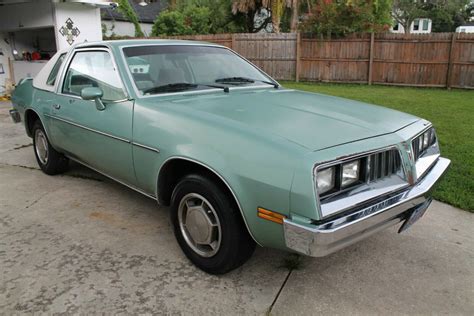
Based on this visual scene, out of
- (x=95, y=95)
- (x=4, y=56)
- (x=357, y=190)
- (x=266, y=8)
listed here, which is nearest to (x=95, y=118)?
(x=95, y=95)

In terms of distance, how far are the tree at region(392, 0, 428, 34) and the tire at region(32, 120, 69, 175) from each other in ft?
153

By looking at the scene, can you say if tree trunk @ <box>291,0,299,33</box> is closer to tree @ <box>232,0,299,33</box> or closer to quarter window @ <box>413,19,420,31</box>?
tree @ <box>232,0,299,33</box>

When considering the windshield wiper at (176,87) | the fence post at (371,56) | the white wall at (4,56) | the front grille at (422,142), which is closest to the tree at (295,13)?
the fence post at (371,56)

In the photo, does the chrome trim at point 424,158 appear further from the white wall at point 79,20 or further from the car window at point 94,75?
the white wall at point 79,20

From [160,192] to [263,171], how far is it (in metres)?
1.13

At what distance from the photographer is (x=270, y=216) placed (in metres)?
2.38

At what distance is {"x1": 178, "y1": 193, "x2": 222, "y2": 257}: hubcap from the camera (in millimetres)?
2844

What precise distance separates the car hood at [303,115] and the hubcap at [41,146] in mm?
2528

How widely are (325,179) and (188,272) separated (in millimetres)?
1285

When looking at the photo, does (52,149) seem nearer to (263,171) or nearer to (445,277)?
(263,171)

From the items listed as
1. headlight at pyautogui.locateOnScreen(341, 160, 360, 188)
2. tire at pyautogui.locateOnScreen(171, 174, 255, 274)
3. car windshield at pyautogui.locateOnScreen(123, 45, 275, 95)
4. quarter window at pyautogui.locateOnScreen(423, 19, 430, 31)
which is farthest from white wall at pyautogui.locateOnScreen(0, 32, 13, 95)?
quarter window at pyautogui.locateOnScreen(423, 19, 430, 31)

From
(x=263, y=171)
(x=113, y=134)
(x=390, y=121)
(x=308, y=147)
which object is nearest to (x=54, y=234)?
(x=113, y=134)

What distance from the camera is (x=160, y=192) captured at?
3209 millimetres

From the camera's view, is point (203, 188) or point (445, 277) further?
point (445, 277)
